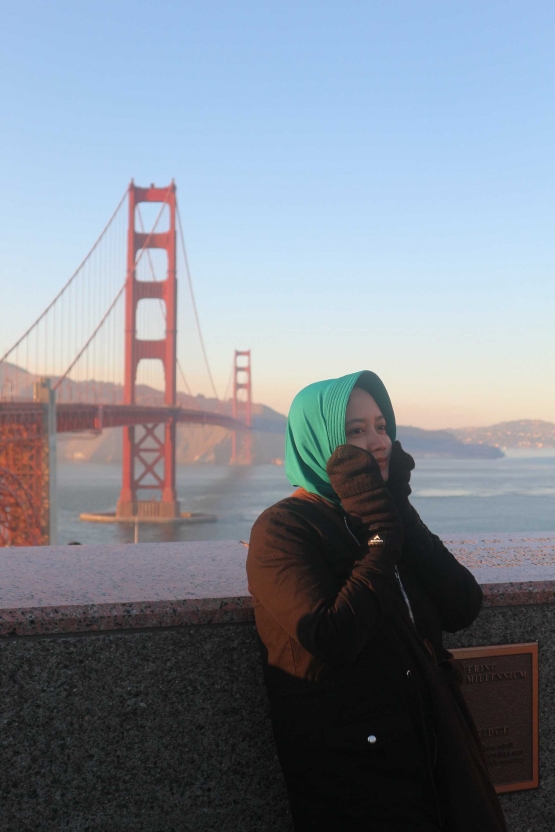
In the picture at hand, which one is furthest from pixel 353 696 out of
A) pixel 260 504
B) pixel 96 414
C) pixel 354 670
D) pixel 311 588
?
pixel 260 504

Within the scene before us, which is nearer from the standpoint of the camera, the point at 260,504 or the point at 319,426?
the point at 319,426

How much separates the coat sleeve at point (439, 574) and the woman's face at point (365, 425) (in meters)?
0.13

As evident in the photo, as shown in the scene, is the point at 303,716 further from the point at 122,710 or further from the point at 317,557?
the point at 122,710

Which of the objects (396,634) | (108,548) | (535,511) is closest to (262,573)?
(396,634)

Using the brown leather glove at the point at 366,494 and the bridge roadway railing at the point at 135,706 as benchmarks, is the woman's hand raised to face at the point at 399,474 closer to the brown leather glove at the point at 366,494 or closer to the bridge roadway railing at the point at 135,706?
the brown leather glove at the point at 366,494

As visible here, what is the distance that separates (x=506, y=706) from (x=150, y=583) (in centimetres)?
89

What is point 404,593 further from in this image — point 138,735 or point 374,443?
point 138,735

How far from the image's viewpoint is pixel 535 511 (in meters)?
58.1

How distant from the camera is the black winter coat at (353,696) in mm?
1444

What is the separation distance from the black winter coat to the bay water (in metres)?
24.4

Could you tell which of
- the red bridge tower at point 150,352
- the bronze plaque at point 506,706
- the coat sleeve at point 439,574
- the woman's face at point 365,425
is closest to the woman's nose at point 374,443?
the woman's face at point 365,425

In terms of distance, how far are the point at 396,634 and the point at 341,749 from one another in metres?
0.21

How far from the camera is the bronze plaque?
81.3 inches

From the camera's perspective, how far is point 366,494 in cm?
154
